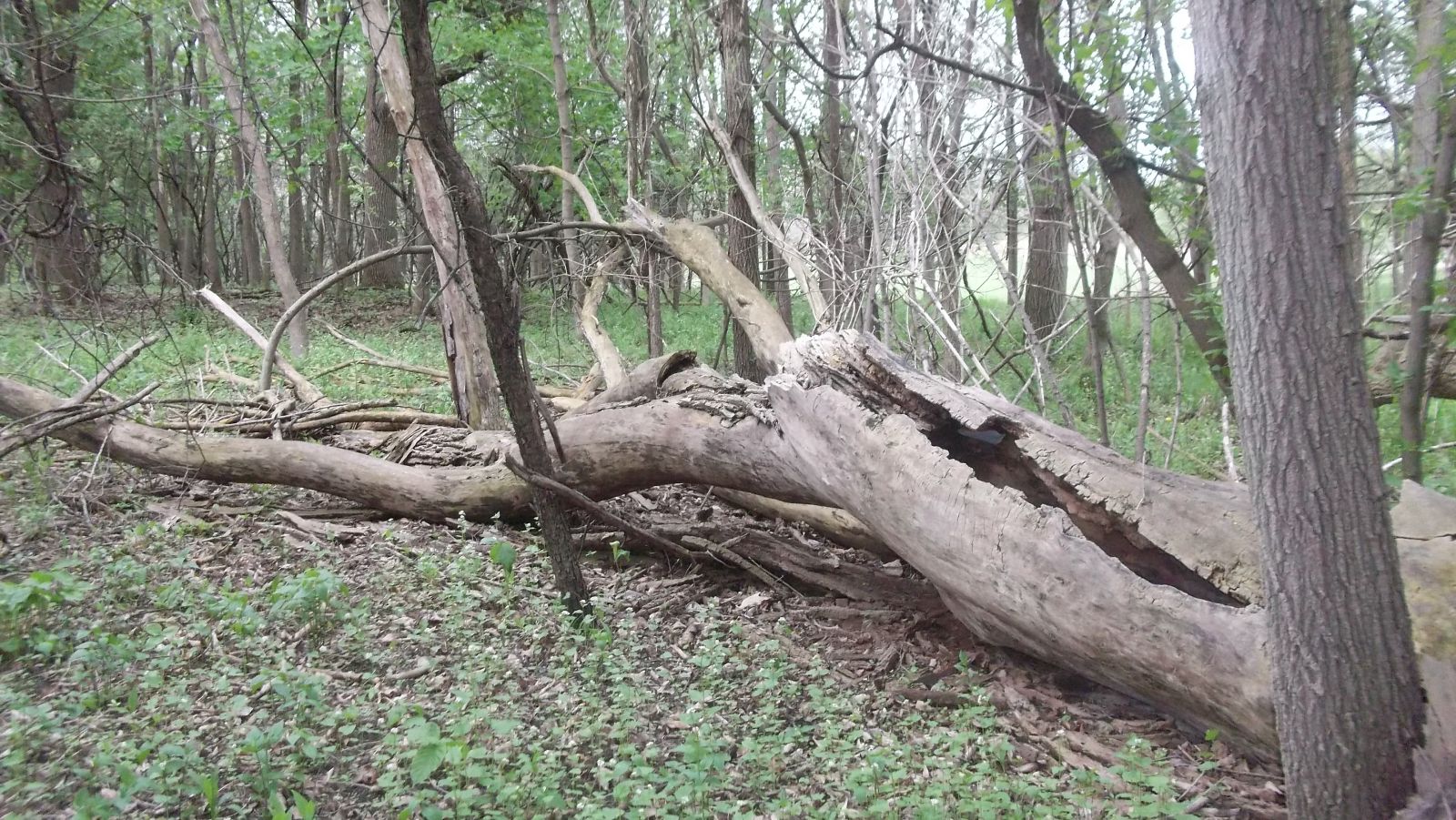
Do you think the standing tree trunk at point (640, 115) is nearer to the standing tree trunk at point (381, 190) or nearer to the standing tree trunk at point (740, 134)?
the standing tree trunk at point (740, 134)

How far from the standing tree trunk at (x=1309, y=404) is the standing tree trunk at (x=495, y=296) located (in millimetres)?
2835

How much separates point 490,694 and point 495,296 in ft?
5.69

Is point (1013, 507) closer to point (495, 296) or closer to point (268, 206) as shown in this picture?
point (495, 296)

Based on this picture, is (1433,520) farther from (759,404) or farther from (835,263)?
(835,263)

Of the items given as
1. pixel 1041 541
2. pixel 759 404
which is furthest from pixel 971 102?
pixel 1041 541

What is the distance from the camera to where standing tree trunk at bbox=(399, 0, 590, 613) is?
379 centimetres

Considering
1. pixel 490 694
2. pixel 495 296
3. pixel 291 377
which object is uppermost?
pixel 495 296

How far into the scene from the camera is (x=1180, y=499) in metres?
3.50

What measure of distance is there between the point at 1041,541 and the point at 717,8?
569 centimetres

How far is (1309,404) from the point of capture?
241 centimetres

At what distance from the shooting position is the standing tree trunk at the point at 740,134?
752 cm

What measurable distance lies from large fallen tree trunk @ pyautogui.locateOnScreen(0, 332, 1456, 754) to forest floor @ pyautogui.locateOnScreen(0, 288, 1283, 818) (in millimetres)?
386

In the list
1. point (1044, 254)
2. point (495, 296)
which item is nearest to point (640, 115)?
point (1044, 254)

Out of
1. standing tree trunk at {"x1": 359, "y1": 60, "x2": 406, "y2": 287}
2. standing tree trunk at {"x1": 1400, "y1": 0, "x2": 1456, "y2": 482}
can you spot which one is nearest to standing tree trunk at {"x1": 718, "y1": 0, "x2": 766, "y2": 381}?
standing tree trunk at {"x1": 1400, "y1": 0, "x2": 1456, "y2": 482}
